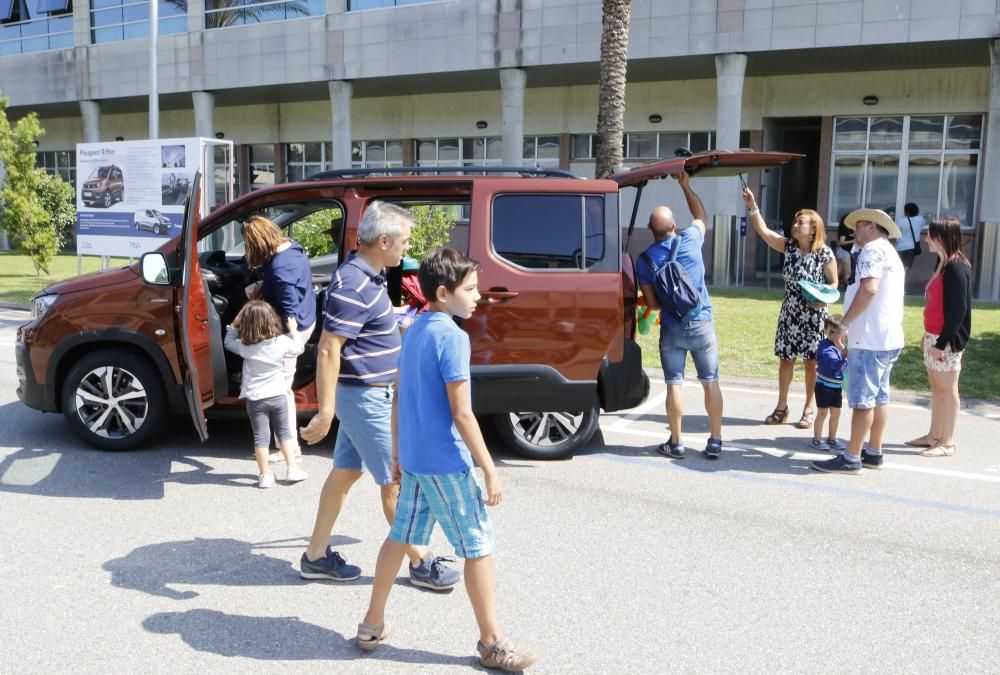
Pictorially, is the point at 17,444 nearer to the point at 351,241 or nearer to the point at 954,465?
the point at 351,241

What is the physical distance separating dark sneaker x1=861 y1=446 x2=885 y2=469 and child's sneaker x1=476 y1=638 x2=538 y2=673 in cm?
377

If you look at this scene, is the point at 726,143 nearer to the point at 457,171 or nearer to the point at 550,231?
the point at 457,171

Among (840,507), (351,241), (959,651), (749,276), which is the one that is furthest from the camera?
(749,276)

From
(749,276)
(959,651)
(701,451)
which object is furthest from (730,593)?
(749,276)

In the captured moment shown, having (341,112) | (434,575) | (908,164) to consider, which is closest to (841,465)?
(434,575)

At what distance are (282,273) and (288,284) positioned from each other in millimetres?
78

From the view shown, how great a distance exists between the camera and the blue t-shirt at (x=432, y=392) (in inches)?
130

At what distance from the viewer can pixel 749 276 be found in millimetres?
20812

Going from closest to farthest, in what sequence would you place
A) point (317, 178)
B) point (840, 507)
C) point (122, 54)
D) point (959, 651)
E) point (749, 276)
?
point (959, 651), point (840, 507), point (317, 178), point (749, 276), point (122, 54)

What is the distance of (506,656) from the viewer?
3.40 m

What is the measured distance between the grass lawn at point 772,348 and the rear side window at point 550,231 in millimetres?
4334

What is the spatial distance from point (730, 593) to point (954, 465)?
3124 mm

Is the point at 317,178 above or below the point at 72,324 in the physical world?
above

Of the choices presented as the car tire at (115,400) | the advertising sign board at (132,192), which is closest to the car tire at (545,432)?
the car tire at (115,400)
